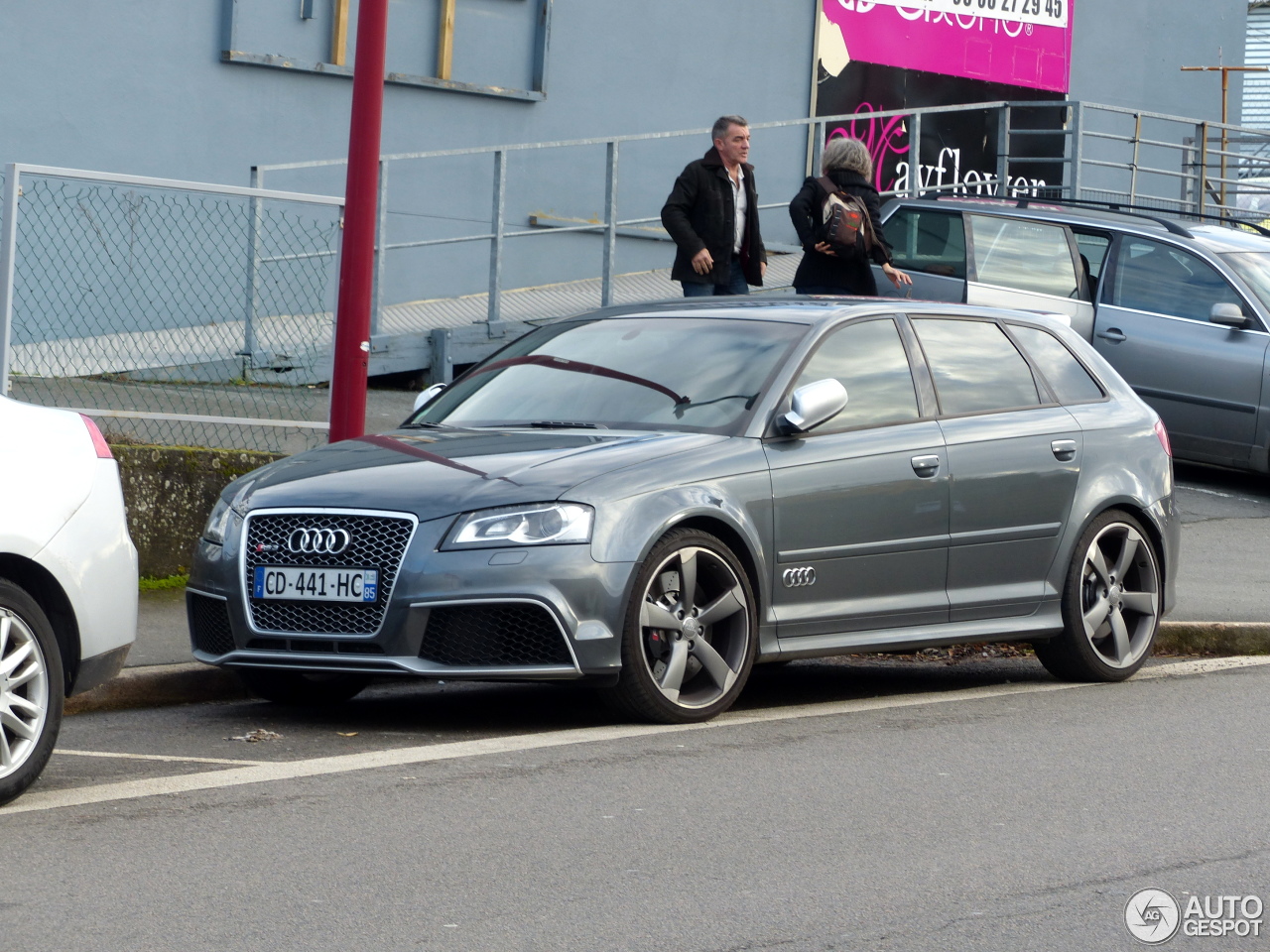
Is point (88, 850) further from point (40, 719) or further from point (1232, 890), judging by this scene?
point (1232, 890)

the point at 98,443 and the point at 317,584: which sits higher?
the point at 98,443

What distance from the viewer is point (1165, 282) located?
13852 mm

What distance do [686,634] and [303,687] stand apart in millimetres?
1552

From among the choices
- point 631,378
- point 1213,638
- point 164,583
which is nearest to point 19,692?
point 631,378

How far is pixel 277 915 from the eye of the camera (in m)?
4.41

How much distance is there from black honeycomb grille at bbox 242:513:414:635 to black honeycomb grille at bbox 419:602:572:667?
0.20 m

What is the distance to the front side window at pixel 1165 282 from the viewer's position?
1367 centimetres

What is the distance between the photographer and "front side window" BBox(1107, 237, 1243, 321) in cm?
1367

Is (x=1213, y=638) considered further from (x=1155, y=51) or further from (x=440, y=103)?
(x=1155, y=51)

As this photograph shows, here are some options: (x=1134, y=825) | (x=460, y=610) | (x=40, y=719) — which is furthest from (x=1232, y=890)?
(x=40, y=719)

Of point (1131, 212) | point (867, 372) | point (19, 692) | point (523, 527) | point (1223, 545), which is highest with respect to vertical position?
point (1131, 212)

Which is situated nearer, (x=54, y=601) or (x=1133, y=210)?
(x=54, y=601)

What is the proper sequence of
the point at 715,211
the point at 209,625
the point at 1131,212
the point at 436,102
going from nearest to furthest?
the point at 209,625 < the point at 715,211 < the point at 1131,212 < the point at 436,102

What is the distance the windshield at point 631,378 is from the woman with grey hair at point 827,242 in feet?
A: 13.0
